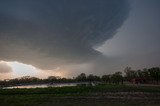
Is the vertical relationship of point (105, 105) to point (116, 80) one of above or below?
below

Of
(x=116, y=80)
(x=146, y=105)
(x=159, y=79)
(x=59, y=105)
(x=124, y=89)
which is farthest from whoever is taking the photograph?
(x=116, y=80)

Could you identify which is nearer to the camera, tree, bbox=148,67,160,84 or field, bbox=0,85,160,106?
field, bbox=0,85,160,106

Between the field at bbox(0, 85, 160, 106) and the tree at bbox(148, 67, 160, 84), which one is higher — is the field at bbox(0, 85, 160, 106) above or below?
below

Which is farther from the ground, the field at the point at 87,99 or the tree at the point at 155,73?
the tree at the point at 155,73

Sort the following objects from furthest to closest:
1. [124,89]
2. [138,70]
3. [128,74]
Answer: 1. [128,74]
2. [138,70]
3. [124,89]

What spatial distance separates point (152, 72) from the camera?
419ft

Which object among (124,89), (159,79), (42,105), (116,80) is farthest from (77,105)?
(116,80)

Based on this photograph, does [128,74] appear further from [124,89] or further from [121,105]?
[121,105]

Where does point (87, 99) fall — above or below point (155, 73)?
below

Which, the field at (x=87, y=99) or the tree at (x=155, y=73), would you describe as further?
the tree at (x=155, y=73)

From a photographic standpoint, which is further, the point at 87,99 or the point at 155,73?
the point at 155,73

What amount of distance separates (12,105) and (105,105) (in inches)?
551

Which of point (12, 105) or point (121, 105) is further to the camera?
point (12, 105)

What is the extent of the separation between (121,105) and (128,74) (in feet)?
490
